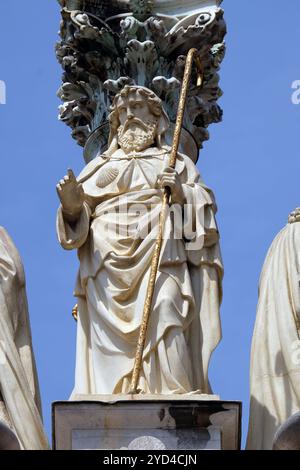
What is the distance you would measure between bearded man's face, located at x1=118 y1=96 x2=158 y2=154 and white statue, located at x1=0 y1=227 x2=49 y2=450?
5.76 ft

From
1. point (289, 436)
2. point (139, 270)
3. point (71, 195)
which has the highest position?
point (71, 195)

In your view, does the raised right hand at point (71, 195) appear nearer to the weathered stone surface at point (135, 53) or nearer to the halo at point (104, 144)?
the halo at point (104, 144)

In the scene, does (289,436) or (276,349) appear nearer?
(289,436)

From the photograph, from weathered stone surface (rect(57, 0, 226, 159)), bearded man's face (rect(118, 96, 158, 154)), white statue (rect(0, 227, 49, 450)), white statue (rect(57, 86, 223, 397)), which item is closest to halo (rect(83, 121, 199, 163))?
weathered stone surface (rect(57, 0, 226, 159))

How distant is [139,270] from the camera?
24188 mm

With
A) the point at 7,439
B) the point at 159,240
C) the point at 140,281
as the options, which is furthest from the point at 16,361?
the point at 7,439

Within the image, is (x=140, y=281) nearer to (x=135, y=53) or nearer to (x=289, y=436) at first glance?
(x=289, y=436)

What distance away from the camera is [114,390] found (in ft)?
77.3

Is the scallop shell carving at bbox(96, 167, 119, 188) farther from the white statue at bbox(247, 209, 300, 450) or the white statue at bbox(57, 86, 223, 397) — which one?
the white statue at bbox(247, 209, 300, 450)

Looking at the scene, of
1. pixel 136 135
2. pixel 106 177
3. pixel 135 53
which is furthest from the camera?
pixel 135 53

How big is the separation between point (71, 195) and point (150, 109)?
1.72m

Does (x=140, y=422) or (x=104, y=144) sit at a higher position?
(x=104, y=144)

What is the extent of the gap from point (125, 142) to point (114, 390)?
3.07 m

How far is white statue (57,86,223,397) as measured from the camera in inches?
934
